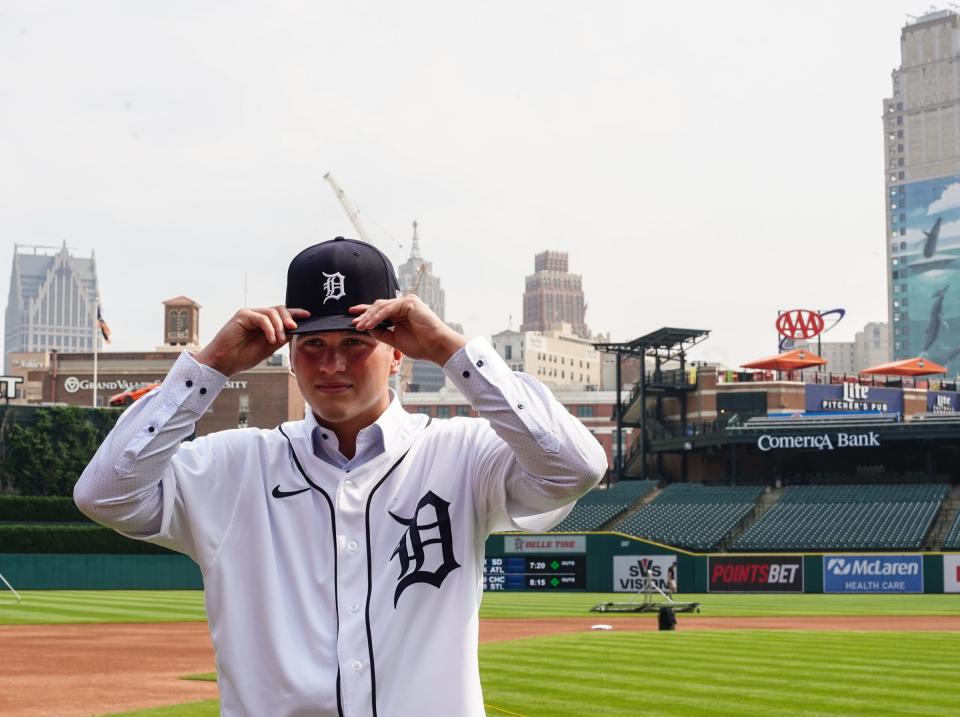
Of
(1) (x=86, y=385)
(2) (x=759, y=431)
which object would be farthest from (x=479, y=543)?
(1) (x=86, y=385)

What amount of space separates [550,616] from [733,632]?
8.23 meters

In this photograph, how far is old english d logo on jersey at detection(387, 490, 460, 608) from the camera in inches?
122

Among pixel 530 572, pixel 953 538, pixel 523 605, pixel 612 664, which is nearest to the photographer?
pixel 612 664

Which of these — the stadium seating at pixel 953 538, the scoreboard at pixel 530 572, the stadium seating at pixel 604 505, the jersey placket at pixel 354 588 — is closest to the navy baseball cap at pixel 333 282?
the jersey placket at pixel 354 588

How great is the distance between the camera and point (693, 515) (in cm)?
5222

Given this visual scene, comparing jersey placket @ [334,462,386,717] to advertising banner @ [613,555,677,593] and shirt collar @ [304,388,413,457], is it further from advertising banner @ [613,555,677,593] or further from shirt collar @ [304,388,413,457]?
advertising banner @ [613,555,677,593]

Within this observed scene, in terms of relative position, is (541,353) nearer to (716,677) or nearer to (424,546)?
(716,677)

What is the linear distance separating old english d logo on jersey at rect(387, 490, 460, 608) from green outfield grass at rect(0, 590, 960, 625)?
2709 cm

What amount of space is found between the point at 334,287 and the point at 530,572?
43.1m

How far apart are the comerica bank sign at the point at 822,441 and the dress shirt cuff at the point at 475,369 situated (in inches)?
2177

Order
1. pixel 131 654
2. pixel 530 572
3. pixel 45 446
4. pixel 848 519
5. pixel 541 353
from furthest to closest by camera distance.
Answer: pixel 541 353
pixel 45 446
pixel 848 519
pixel 530 572
pixel 131 654

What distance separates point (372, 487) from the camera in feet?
10.3

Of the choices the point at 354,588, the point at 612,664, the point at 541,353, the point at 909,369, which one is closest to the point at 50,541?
the point at 612,664

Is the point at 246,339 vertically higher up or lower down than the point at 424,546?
higher up
